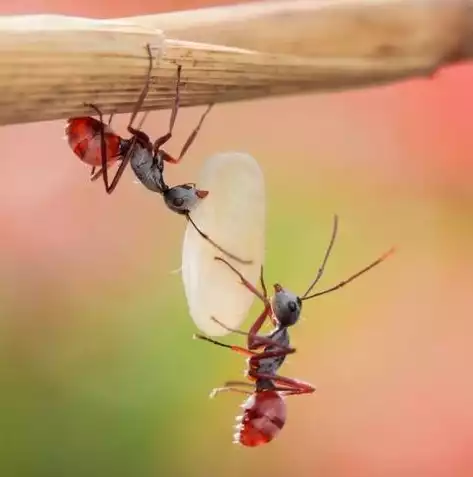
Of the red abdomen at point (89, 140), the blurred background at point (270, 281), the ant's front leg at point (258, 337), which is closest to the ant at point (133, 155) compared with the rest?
the red abdomen at point (89, 140)

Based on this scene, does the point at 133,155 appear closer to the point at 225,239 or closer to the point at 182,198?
the point at 182,198

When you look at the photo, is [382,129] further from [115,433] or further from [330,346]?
[115,433]

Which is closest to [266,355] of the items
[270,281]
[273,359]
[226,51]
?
[273,359]

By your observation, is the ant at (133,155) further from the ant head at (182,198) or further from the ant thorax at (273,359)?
the ant thorax at (273,359)

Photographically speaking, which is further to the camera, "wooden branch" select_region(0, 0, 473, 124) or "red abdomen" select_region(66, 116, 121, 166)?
"red abdomen" select_region(66, 116, 121, 166)

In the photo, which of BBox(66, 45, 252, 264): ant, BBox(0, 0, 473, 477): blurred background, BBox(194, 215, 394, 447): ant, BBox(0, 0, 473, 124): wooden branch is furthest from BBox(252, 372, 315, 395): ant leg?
BBox(0, 0, 473, 477): blurred background

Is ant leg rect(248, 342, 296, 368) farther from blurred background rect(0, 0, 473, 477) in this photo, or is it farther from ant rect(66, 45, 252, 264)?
blurred background rect(0, 0, 473, 477)

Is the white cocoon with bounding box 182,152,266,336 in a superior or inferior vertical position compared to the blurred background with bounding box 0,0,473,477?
inferior
